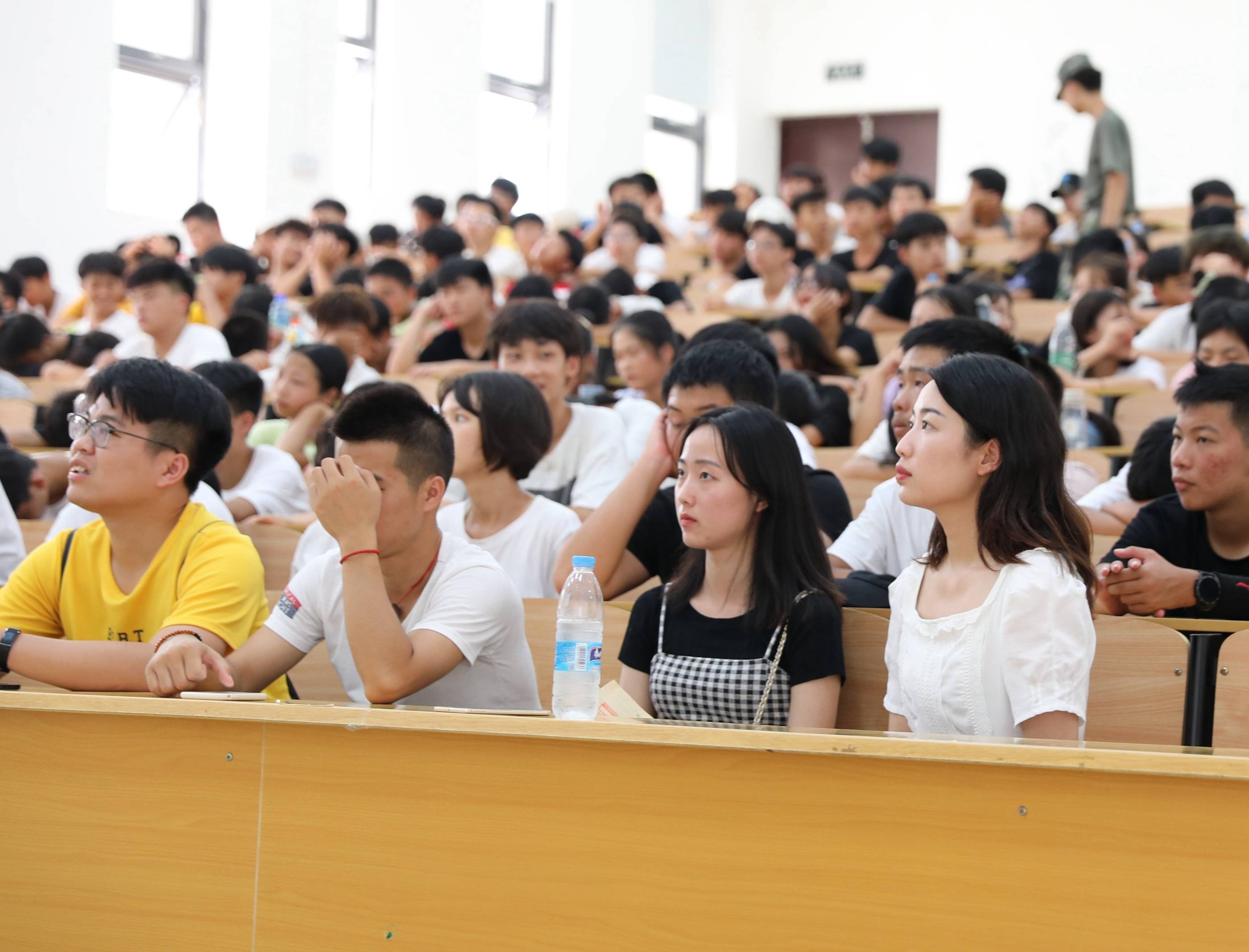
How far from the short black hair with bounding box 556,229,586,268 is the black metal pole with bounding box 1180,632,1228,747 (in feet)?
18.6

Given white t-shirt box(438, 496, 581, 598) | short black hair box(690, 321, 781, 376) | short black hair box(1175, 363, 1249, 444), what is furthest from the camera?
short black hair box(690, 321, 781, 376)

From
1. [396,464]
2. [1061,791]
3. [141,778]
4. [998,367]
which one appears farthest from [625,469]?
[1061,791]

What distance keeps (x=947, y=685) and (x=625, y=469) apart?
154 centimetres

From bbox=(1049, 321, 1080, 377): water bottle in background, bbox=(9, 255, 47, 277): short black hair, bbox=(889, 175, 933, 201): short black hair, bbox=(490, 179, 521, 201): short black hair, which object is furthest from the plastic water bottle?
bbox=(490, 179, 521, 201): short black hair

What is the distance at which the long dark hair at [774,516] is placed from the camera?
75.8 inches

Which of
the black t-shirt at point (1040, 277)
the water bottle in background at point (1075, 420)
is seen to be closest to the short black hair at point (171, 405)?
the water bottle in background at point (1075, 420)

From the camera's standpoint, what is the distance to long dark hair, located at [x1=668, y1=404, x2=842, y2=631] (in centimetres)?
193

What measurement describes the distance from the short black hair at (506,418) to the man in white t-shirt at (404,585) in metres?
0.47

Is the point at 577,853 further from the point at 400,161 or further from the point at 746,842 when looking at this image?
the point at 400,161

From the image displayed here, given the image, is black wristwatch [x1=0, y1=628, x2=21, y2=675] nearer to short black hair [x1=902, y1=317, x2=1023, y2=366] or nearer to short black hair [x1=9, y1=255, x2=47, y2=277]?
short black hair [x1=902, y1=317, x2=1023, y2=366]

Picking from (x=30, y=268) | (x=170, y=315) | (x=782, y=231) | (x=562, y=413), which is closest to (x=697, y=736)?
(x=562, y=413)

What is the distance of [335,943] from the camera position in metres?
1.47

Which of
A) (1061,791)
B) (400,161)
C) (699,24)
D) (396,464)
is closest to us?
(1061,791)

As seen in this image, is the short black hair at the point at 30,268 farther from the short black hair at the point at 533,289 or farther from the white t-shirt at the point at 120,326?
the short black hair at the point at 533,289
